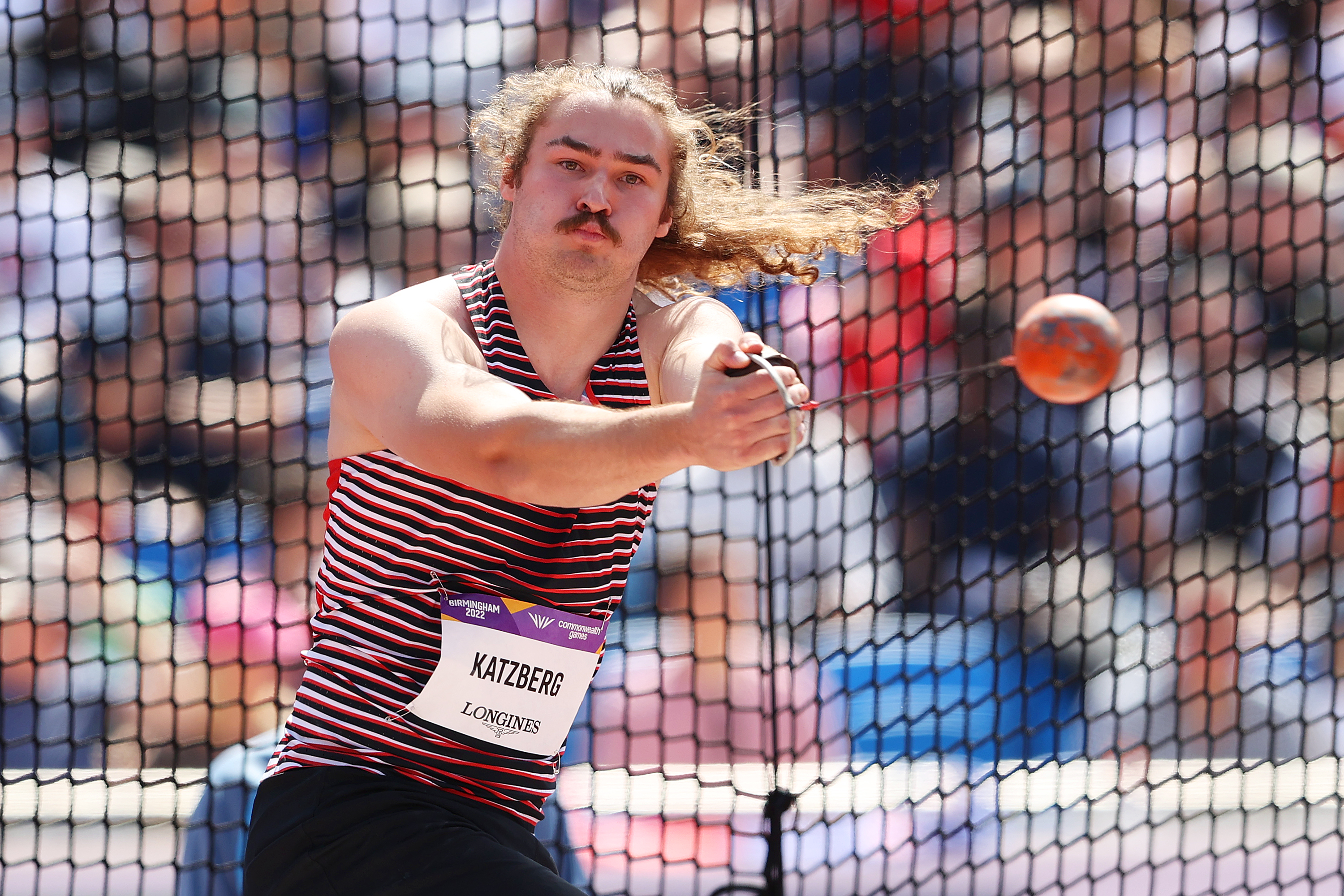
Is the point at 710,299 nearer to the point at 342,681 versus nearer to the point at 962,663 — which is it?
the point at 342,681

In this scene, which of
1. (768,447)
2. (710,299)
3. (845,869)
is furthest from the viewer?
(845,869)

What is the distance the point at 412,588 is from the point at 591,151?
683 mm

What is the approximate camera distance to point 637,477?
4.56ft

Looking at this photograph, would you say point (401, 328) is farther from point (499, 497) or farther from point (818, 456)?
point (818, 456)

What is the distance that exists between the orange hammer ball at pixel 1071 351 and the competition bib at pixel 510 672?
28.1 inches

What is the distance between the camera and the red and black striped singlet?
60.6 inches

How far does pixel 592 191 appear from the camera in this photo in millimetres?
1711

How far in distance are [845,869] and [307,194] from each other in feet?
10.5

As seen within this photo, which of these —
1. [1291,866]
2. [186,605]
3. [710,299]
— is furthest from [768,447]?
[186,605]

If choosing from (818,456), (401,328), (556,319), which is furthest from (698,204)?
(818,456)

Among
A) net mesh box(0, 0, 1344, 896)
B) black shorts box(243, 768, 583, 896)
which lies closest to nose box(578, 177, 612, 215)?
black shorts box(243, 768, 583, 896)

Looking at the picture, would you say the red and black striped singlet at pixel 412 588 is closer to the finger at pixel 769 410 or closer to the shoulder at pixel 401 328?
the shoulder at pixel 401 328

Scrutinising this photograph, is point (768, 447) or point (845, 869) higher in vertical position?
point (768, 447)

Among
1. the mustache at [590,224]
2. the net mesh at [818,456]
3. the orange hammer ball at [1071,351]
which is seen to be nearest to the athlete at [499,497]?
the mustache at [590,224]
